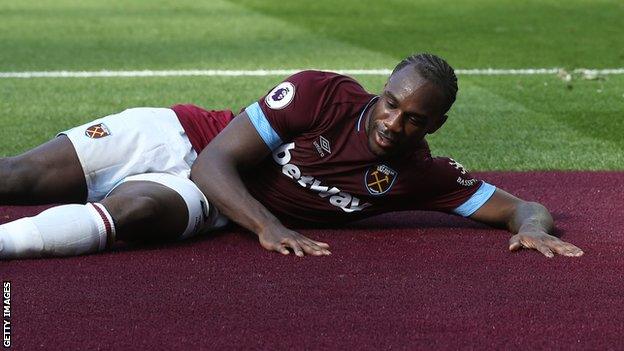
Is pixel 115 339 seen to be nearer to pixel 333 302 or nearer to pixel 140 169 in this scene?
pixel 333 302

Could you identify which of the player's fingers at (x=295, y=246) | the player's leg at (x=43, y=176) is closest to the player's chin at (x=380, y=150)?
the player's fingers at (x=295, y=246)

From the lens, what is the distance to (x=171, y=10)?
16.2 metres

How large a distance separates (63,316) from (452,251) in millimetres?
1824

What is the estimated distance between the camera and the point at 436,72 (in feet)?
17.9

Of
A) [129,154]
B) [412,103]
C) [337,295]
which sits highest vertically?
[412,103]

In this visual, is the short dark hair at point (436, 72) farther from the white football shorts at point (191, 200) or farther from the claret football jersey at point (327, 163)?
the white football shorts at point (191, 200)

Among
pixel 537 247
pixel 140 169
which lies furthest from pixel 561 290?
pixel 140 169

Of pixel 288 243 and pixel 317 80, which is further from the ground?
pixel 317 80

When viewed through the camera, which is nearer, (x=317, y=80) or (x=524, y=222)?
(x=317, y=80)

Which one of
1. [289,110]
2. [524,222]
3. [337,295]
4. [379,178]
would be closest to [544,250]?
[524,222]

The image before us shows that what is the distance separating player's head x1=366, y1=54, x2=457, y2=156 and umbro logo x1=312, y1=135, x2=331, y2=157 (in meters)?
0.23

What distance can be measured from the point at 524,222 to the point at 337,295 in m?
1.29

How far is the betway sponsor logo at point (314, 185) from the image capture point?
5.70 meters

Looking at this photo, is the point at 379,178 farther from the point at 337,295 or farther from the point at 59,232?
the point at 59,232
